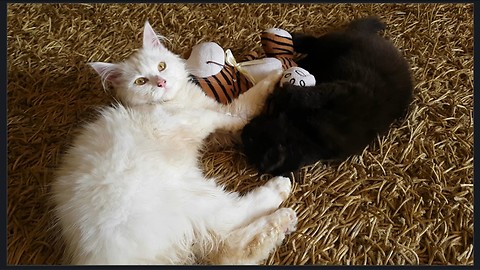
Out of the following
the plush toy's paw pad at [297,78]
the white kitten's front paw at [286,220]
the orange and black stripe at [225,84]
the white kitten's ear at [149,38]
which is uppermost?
the white kitten's ear at [149,38]

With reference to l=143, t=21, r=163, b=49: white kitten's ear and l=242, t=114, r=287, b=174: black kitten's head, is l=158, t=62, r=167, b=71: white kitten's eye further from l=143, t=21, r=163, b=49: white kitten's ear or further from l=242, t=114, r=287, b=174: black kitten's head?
l=242, t=114, r=287, b=174: black kitten's head

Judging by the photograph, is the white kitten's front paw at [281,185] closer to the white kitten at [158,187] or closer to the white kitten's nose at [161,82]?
the white kitten at [158,187]

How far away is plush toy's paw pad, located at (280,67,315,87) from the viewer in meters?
1.57

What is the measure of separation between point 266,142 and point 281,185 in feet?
0.53

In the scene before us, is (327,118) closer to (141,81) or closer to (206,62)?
(206,62)

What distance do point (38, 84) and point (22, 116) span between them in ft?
0.66

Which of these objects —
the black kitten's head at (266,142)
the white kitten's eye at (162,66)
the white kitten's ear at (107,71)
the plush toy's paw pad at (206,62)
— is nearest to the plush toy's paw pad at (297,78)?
the black kitten's head at (266,142)

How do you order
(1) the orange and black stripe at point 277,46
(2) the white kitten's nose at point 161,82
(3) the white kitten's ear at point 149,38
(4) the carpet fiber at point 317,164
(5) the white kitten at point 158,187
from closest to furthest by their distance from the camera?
(5) the white kitten at point 158,187, (4) the carpet fiber at point 317,164, (2) the white kitten's nose at point 161,82, (3) the white kitten's ear at point 149,38, (1) the orange and black stripe at point 277,46

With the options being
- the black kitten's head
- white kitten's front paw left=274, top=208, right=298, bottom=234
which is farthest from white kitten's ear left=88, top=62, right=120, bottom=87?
white kitten's front paw left=274, top=208, right=298, bottom=234

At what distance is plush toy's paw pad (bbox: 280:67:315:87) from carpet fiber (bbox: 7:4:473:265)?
323 millimetres

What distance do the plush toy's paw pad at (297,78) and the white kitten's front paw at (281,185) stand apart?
14.4 inches

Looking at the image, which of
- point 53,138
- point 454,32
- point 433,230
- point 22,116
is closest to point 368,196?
point 433,230

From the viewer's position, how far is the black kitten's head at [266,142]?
1460 mm

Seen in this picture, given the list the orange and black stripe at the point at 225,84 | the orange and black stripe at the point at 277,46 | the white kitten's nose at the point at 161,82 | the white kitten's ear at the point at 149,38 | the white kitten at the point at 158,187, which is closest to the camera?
the white kitten at the point at 158,187
